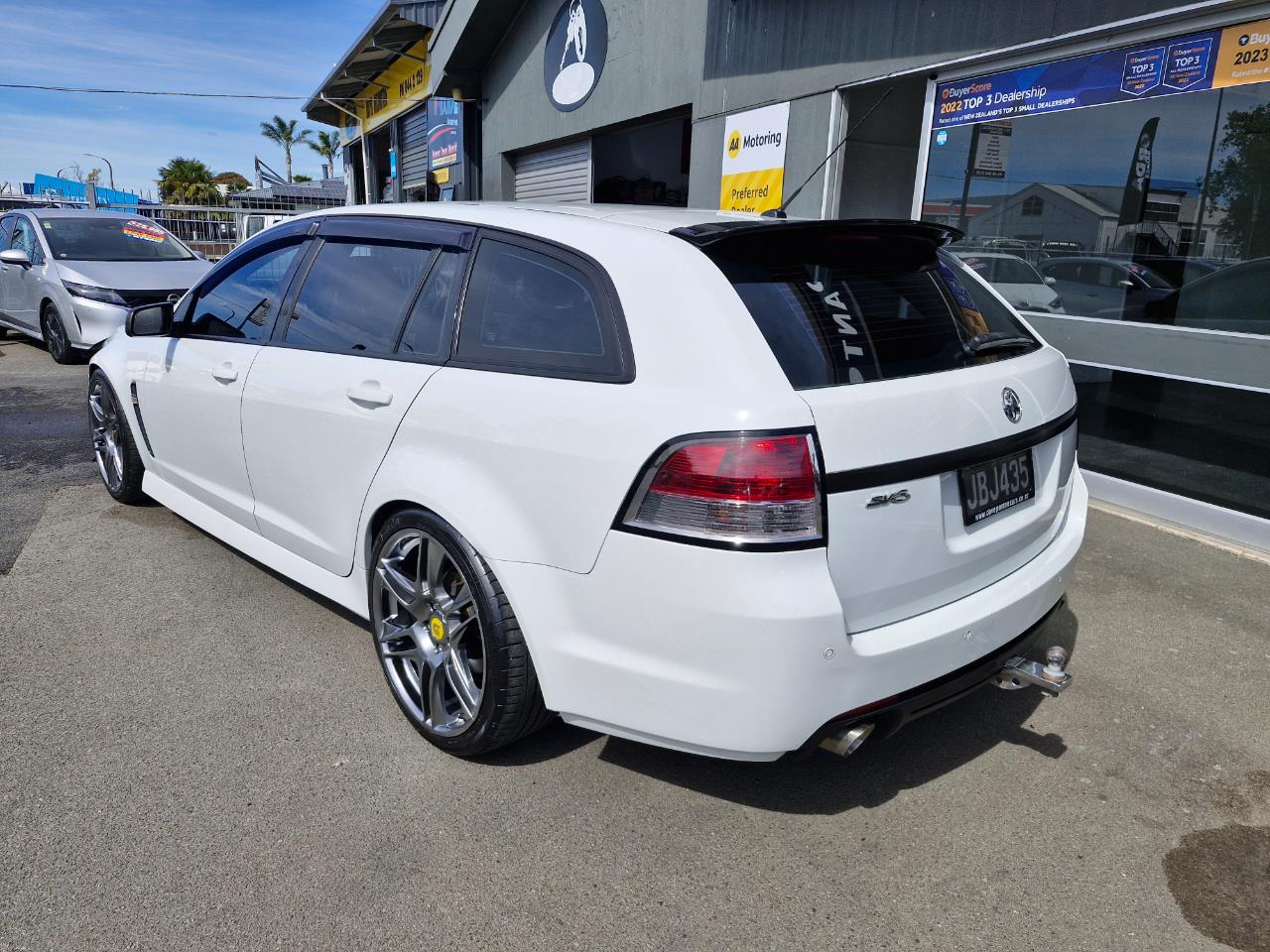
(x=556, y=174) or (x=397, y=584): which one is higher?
(x=556, y=174)

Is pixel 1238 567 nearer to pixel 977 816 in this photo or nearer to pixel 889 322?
pixel 977 816

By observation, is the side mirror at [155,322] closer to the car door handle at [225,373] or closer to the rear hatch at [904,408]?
the car door handle at [225,373]

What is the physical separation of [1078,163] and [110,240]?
971cm

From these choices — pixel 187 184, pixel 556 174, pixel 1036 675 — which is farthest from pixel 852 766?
pixel 187 184

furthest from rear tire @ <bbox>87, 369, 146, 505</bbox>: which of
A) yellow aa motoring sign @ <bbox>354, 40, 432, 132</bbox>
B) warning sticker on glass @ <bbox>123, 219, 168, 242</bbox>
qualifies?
yellow aa motoring sign @ <bbox>354, 40, 432, 132</bbox>

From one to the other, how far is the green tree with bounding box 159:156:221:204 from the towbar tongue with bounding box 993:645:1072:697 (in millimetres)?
74561

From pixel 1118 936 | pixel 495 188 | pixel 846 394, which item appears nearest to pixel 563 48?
pixel 495 188

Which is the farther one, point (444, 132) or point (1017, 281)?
point (444, 132)

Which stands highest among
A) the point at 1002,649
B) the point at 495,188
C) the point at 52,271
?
the point at 495,188

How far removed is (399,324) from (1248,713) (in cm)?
320

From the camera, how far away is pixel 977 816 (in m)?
2.61

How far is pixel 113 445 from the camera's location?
5.05 m

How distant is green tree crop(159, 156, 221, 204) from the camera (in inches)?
2672

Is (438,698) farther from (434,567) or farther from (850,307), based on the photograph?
(850,307)
